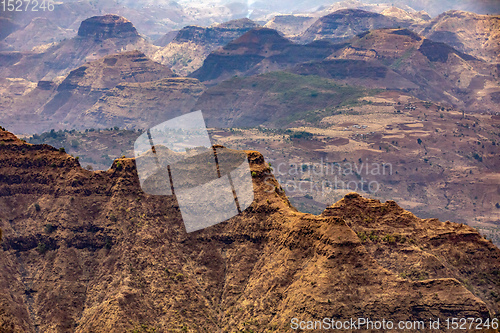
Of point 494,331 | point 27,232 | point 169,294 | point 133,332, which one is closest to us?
point 494,331

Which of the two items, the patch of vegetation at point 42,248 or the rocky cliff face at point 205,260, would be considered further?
the patch of vegetation at point 42,248

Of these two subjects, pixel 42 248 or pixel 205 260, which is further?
pixel 205 260

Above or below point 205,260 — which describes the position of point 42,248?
above

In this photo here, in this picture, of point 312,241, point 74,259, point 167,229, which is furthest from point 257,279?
point 74,259

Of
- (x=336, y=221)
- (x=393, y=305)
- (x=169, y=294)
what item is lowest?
(x=169, y=294)

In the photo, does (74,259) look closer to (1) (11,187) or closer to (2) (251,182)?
(1) (11,187)

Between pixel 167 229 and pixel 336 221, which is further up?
pixel 336 221

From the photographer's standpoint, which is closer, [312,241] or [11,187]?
[312,241]

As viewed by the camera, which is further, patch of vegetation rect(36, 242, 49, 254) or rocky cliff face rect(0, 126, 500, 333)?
patch of vegetation rect(36, 242, 49, 254)
